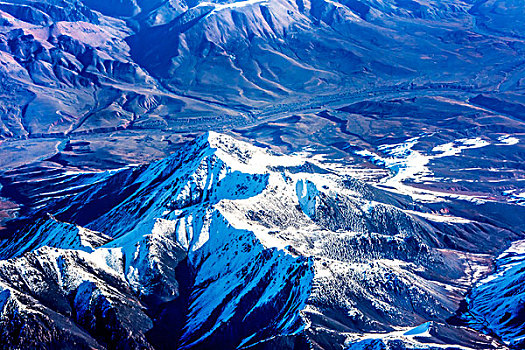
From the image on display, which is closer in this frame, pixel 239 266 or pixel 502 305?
pixel 502 305

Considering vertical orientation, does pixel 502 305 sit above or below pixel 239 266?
above

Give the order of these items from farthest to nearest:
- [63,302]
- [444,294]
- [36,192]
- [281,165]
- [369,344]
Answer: [36,192] → [281,165] → [444,294] → [63,302] → [369,344]

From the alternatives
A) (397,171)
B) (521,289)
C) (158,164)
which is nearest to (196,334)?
(521,289)

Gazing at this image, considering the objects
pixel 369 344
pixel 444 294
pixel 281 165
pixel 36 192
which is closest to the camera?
pixel 369 344

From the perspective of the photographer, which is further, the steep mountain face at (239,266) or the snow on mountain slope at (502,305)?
the snow on mountain slope at (502,305)

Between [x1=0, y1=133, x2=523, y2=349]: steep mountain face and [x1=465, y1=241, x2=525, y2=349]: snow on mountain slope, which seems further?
[x1=465, y1=241, x2=525, y2=349]: snow on mountain slope

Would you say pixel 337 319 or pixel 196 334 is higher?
pixel 337 319

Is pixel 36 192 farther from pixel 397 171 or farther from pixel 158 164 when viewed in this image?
pixel 397 171

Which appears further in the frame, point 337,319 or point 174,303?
point 174,303
